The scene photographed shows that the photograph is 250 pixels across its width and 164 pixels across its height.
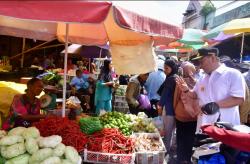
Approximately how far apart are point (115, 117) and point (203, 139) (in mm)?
1684

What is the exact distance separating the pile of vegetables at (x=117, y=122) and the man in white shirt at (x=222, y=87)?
118 centimetres

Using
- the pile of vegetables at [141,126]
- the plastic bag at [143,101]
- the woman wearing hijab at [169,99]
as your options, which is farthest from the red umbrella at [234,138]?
the plastic bag at [143,101]

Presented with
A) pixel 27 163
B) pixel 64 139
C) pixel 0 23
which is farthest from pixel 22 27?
pixel 27 163

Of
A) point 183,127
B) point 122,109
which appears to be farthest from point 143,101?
point 122,109

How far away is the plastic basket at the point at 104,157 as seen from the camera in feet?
14.6

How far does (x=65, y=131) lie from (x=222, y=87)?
90.6 inches

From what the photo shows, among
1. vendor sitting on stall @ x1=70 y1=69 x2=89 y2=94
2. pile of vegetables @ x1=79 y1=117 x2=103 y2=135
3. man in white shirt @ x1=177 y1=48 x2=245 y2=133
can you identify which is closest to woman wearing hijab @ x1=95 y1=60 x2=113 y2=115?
vendor sitting on stall @ x1=70 y1=69 x2=89 y2=94

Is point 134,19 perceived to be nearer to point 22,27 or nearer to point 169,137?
point 22,27

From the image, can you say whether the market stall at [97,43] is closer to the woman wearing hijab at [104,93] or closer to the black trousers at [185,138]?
the black trousers at [185,138]

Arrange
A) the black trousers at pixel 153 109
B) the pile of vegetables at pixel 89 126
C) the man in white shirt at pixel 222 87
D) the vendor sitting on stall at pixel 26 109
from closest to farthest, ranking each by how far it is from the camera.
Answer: the pile of vegetables at pixel 89 126
the man in white shirt at pixel 222 87
the vendor sitting on stall at pixel 26 109
the black trousers at pixel 153 109

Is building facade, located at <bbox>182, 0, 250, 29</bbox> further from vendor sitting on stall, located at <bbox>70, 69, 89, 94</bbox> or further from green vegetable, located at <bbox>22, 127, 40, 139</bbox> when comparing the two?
vendor sitting on stall, located at <bbox>70, 69, 89, 94</bbox>

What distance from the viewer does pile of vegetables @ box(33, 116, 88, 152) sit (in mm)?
4434

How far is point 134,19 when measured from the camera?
3.68 metres

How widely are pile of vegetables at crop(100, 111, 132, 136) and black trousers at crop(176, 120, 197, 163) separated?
1.26 metres
